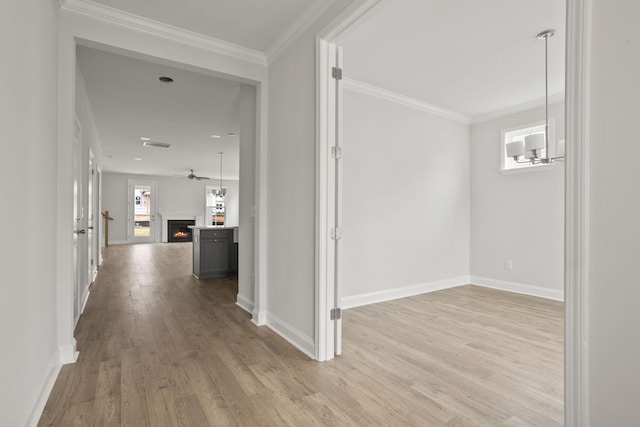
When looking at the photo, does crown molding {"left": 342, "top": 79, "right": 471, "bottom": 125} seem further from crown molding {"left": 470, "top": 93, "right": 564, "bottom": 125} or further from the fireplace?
the fireplace

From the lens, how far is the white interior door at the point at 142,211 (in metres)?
12.5

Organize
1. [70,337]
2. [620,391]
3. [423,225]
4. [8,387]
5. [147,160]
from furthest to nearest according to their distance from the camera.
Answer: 1. [147,160]
2. [423,225]
3. [70,337]
4. [8,387]
5. [620,391]

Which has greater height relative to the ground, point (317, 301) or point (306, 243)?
point (306, 243)

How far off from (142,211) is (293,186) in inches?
467

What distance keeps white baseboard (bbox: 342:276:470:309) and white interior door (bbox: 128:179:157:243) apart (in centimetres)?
1115

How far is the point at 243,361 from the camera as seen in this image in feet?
8.05

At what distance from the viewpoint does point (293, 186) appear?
2863mm

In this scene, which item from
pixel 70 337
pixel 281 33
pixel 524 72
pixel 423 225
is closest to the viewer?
pixel 70 337

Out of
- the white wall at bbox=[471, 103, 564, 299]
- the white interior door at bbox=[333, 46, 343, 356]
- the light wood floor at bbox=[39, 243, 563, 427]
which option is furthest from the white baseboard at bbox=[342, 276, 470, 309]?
the white interior door at bbox=[333, 46, 343, 356]

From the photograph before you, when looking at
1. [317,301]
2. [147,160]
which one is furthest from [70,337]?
[147,160]

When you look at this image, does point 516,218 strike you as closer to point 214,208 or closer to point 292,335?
point 292,335

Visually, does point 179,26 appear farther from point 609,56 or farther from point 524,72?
point 524,72

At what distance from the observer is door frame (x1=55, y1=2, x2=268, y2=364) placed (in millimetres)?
2426

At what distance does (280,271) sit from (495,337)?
2.03 meters
